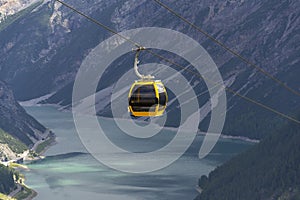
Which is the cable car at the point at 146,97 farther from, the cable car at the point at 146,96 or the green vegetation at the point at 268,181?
the green vegetation at the point at 268,181

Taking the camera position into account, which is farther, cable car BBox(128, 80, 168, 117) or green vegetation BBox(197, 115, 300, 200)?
green vegetation BBox(197, 115, 300, 200)

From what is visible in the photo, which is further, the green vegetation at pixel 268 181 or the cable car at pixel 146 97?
the green vegetation at pixel 268 181

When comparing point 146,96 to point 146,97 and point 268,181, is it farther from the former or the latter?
point 268,181

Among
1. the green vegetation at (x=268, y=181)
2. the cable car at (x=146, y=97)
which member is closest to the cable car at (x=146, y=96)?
the cable car at (x=146, y=97)

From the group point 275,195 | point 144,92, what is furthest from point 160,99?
point 275,195

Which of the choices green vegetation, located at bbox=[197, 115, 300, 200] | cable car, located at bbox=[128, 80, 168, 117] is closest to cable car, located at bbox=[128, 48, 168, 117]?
cable car, located at bbox=[128, 80, 168, 117]

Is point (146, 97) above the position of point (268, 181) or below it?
below

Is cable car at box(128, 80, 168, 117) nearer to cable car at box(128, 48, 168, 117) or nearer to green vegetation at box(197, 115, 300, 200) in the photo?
cable car at box(128, 48, 168, 117)

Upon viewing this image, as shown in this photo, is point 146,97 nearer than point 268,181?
Yes

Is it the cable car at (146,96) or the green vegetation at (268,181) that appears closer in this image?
the cable car at (146,96)

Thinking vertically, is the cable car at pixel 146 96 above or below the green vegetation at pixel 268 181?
below

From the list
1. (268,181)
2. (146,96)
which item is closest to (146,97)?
(146,96)
